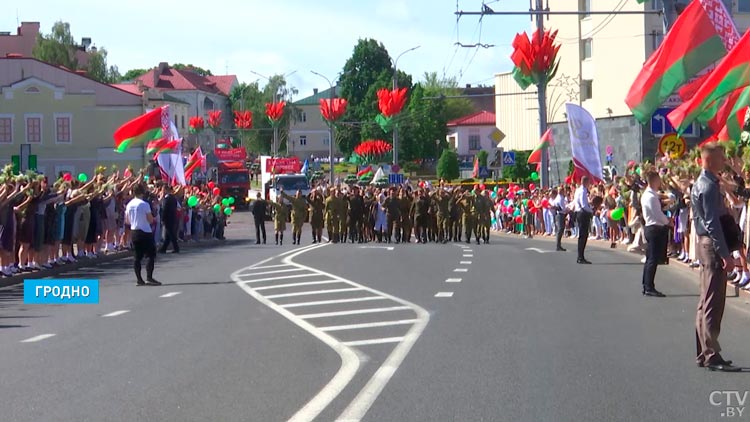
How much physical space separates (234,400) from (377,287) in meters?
9.90

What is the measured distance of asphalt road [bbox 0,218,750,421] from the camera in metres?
9.06

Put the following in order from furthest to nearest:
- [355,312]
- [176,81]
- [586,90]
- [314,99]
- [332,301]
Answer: [314,99]
[176,81]
[586,90]
[332,301]
[355,312]

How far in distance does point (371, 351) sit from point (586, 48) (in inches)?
2260

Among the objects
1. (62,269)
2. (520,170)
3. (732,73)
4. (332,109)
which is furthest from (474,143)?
(732,73)

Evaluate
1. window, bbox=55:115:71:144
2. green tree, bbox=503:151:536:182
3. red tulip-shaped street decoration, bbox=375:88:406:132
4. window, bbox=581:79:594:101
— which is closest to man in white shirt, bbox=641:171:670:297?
window, bbox=581:79:594:101

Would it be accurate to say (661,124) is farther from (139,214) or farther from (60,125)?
(60,125)

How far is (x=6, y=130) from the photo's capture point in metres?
72.9

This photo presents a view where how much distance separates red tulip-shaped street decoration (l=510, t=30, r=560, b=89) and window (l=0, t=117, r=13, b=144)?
39817mm

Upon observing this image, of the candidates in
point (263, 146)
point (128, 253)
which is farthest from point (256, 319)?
point (263, 146)

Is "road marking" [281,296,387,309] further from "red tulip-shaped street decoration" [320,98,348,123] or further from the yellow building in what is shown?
the yellow building

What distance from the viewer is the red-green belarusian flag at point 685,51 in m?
20.0

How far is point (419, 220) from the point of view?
40219mm

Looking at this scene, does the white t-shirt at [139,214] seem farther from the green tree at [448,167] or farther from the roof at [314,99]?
the roof at [314,99]

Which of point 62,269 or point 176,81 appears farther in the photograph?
point 176,81
